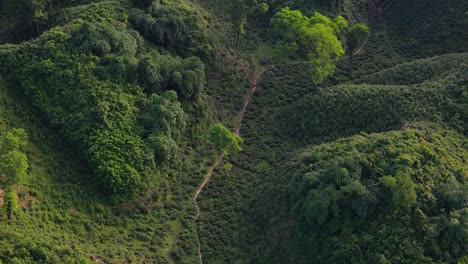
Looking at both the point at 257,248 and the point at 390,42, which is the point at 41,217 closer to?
the point at 257,248

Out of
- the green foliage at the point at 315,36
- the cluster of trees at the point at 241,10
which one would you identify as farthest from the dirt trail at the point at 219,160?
the cluster of trees at the point at 241,10

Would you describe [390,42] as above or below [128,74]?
above

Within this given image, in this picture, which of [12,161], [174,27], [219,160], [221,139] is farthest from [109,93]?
[174,27]

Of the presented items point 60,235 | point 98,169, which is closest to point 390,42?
point 98,169

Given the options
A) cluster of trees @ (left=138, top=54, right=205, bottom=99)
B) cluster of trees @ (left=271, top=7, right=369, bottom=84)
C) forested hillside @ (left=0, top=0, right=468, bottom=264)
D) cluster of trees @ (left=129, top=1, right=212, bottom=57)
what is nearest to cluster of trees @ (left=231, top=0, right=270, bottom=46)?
forested hillside @ (left=0, top=0, right=468, bottom=264)

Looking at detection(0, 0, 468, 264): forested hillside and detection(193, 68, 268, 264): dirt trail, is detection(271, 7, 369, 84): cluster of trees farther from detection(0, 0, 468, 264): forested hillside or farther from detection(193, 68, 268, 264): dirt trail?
detection(193, 68, 268, 264): dirt trail

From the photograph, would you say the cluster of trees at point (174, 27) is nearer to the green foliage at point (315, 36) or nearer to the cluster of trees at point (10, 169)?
the green foliage at point (315, 36)

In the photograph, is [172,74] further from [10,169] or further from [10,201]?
[10,201]
